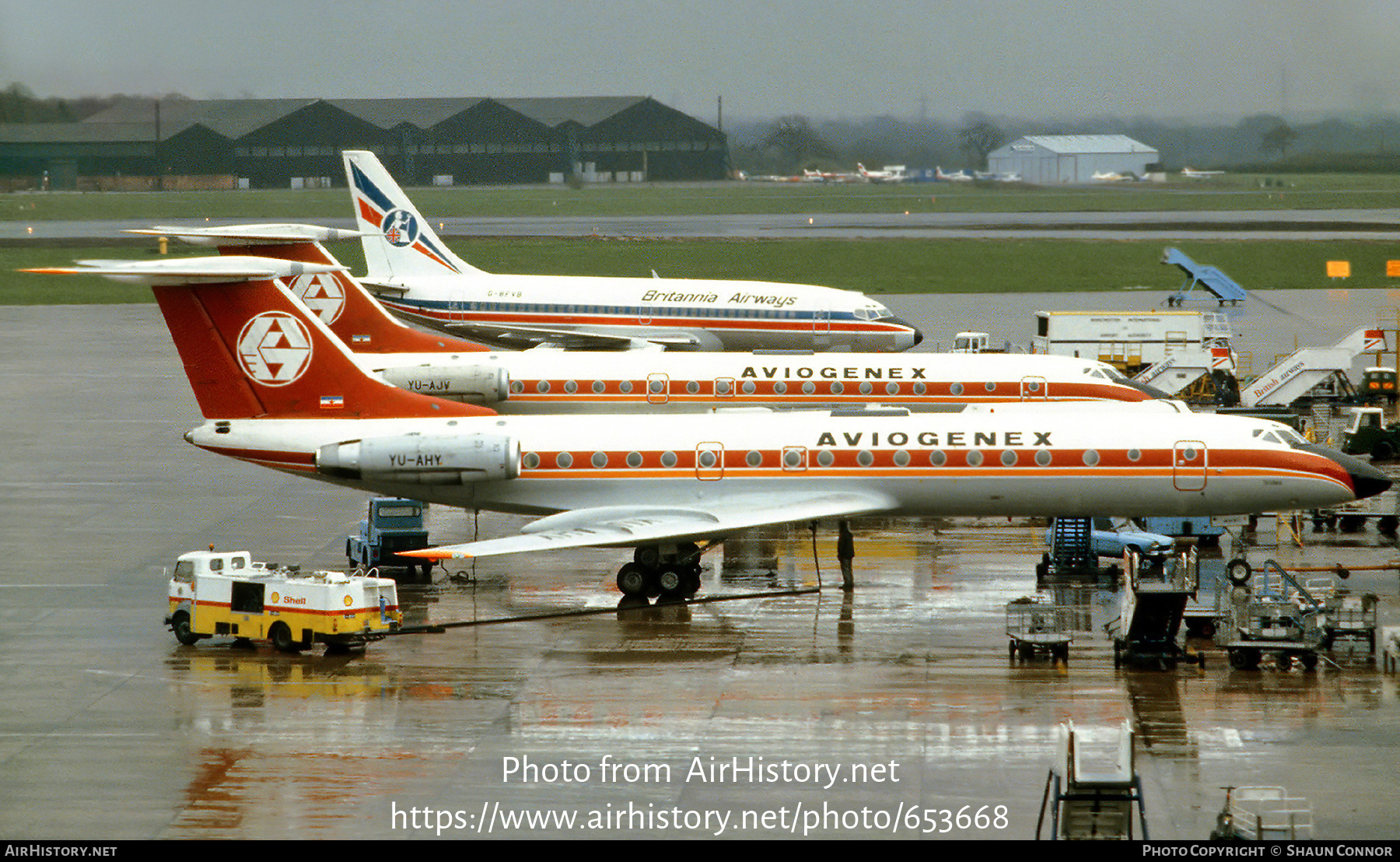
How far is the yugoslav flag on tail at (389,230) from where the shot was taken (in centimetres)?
5956

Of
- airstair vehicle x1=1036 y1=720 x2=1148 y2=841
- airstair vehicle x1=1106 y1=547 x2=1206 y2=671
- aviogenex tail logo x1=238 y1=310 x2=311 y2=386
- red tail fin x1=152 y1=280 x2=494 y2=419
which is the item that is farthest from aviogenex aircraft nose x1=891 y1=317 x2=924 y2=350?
airstair vehicle x1=1036 y1=720 x2=1148 y2=841

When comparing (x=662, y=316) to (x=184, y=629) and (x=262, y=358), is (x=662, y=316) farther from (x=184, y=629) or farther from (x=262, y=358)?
(x=184, y=629)

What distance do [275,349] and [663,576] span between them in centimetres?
892

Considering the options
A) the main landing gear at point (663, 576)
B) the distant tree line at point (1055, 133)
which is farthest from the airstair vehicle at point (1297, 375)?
the distant tree line at point (1055, 133)

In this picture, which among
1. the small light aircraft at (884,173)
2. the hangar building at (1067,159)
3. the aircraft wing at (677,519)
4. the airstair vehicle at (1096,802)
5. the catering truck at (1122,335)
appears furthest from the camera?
the small light aircraft at (884,173)

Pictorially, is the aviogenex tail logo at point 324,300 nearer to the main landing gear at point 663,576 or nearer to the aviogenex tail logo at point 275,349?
the aviogenex tail logo at point 275,349

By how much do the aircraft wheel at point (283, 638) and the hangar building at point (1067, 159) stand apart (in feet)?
318

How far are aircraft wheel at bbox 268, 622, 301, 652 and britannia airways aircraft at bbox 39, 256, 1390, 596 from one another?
4341 mm

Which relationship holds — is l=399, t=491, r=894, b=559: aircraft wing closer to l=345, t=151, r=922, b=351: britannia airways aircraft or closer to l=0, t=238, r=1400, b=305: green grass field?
l=345, t=151, r=922, b=351: britannia airways aircraft

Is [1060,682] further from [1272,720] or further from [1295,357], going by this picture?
[1295,357]

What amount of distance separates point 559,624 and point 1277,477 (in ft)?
44.9

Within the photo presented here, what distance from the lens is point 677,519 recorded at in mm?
29516

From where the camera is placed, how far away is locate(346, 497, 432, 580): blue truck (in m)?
32.2

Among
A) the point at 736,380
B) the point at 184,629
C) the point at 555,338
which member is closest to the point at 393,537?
the point at 184,629
